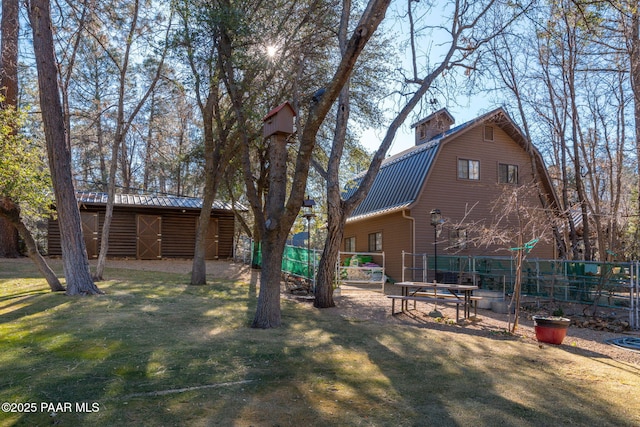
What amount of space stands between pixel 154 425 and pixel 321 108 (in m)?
4.50

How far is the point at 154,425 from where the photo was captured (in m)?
3.16

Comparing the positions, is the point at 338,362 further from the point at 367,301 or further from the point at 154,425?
the point at 367,301

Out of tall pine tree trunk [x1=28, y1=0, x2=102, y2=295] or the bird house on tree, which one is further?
tall pine tree trunk [x1=28, y1=0, x2=102, y2=295]

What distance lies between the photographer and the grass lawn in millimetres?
3527

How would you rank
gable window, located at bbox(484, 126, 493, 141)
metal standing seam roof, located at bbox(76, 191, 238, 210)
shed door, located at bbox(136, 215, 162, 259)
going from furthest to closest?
shed door, located at bbox(136, 215, 162, 259) < gable window, located at bbox(484, 126, 493, 141) < metal standing seam roof, located at bbox(76, 191, 238, 210)

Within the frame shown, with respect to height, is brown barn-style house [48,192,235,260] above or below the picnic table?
above

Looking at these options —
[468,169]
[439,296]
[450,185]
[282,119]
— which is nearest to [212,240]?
[450,185]

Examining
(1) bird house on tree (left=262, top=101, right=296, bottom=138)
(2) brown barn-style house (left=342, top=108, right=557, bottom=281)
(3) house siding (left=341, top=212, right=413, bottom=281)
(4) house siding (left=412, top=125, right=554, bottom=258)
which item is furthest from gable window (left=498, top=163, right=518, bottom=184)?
(1) bird house on tree (left=262, top=101, right=296, bottom=138)

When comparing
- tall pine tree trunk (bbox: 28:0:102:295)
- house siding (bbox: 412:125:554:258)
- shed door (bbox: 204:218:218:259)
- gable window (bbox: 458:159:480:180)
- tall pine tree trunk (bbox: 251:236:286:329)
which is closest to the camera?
tall pine tree trunk (bbox: 251:236:286:329)

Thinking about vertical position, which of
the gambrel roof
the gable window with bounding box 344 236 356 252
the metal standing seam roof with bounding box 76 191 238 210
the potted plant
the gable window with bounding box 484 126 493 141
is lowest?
the potted plant

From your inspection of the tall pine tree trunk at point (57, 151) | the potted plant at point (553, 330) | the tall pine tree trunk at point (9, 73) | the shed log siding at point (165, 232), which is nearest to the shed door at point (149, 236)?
the shed log siding at point (165, 232)

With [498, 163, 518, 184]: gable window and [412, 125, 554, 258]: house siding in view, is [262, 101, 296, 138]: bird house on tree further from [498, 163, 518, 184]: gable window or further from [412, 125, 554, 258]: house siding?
[498, 163, 518, 184]: gable window

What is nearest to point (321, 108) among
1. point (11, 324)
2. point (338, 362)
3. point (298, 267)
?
point (338, 362)

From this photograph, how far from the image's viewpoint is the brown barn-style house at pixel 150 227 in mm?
18953
